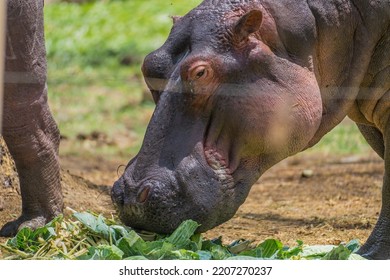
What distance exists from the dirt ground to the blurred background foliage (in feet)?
2.00

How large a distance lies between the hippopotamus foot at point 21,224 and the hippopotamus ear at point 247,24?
143 centimetres

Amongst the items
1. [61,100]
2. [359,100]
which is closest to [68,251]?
[359,100]

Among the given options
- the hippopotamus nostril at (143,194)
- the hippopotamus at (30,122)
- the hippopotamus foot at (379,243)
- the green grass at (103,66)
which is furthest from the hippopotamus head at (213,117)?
the green grass at (103,66)

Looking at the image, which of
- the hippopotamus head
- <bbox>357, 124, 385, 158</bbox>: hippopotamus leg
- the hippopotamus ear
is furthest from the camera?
<bbox>357, 124, 385, 158</bbox>: hippopotamus leg

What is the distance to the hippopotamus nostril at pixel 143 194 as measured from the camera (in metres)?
3.57

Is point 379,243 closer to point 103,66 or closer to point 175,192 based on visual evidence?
point 175,192

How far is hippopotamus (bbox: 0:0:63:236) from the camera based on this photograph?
4.23 m

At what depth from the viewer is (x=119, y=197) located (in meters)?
3.65

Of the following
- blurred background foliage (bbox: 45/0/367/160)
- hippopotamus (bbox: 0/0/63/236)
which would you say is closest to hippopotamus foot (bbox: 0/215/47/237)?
hippopotamus (bbox: 0/0/63/236)

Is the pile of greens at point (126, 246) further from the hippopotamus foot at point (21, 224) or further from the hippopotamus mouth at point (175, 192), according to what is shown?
the hippopotamus foot at point (21, 224)

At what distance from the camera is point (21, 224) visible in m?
4.53

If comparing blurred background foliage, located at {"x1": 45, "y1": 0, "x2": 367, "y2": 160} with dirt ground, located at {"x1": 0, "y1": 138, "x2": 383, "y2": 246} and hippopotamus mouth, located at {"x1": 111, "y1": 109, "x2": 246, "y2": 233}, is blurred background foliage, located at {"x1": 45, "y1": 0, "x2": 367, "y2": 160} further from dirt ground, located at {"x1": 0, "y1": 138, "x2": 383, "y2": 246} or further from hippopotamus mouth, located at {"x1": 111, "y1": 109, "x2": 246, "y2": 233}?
hippopotamus mouth, located at {"x1": 111, "y1": 109, "x2": 246, "y2": 233}

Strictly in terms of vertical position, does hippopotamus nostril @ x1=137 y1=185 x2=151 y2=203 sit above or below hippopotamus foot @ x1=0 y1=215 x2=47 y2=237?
above

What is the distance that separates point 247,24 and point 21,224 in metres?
1.54
